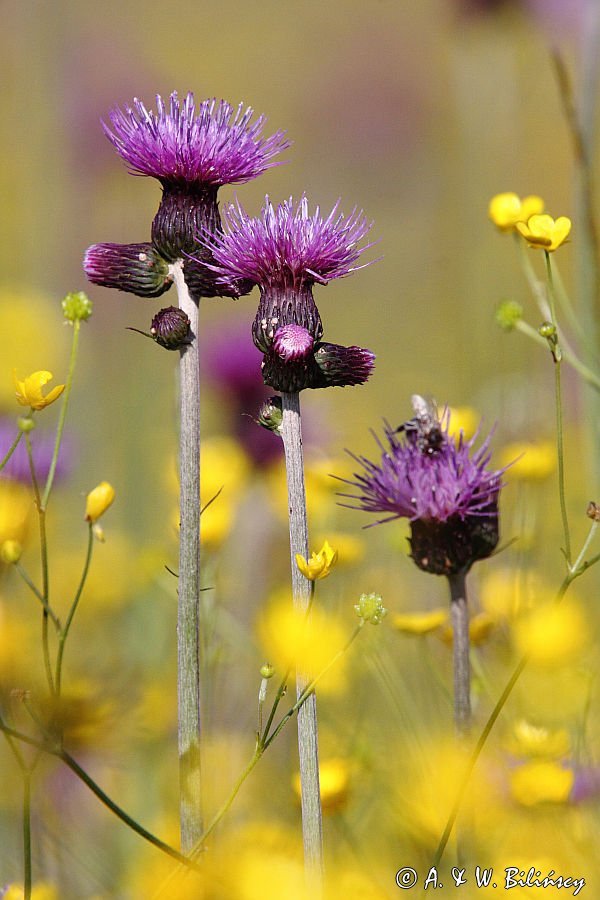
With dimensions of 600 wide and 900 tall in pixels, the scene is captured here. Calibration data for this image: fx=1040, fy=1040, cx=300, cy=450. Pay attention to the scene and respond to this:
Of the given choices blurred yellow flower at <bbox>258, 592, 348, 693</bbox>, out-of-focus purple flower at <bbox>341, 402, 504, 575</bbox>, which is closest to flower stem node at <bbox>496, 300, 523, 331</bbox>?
out-of-focus purple flower at <bbox>341, 402, 504, 575</bbox>

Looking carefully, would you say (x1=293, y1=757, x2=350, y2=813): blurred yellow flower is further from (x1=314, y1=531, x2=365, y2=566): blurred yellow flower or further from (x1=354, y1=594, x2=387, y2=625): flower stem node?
(x1=314, y1=531, x2=365, y2=566): blurred yellow flower

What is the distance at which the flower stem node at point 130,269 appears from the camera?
106 cm

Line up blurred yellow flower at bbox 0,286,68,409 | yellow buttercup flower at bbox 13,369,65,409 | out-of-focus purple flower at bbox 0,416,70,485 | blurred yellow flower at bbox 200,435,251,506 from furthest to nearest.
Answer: blurred yellow flower at bbox 0,286,68,409 → out-of-focus purple flower at bbox 0,416,70,485 → blurred yellow flower at bbox 200,435,251,506 → yellow buttercup flower at bbox 13,369,65,409

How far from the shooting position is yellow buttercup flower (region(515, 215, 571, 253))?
1.12 metres

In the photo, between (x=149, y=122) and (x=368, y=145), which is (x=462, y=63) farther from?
(x=368, y=145)

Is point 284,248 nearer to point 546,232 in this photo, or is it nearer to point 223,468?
point 546,232

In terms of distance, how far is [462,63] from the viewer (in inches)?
92.2

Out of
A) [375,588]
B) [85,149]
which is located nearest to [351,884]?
[375,588]

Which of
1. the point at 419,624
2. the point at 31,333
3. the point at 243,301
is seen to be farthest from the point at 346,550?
the point at 243,301

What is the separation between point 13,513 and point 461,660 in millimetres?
518

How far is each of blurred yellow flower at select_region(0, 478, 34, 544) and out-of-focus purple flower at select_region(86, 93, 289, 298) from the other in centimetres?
27

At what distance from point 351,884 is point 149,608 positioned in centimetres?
84

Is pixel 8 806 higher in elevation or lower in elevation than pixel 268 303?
lower

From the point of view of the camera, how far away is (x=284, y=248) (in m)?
1.02
